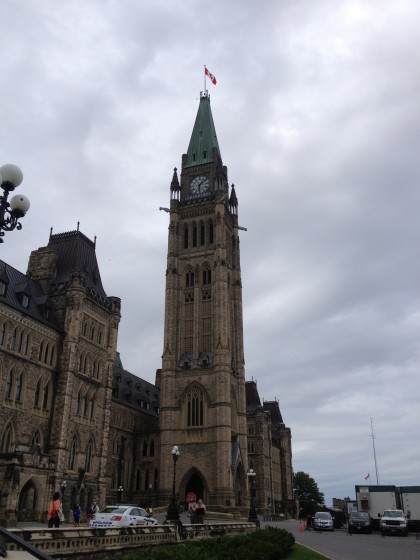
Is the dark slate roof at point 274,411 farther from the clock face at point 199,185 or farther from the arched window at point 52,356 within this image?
the arched window at point 52,356

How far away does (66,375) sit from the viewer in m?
44.8

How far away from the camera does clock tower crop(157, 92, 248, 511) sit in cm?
6334

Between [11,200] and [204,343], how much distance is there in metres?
56.5

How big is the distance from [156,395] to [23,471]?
5125 cm

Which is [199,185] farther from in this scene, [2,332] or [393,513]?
[393,513]

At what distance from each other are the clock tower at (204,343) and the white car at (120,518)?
3635 cm

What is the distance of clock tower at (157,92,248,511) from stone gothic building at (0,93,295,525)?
156 mm

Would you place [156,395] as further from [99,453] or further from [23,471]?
[23,471]

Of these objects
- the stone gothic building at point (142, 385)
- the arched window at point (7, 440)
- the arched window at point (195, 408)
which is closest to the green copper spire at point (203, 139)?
the stone gothic building at point (142, 385)

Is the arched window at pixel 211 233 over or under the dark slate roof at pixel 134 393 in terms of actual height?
over

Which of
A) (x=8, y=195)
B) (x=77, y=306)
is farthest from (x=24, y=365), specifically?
(x=8, y=195)

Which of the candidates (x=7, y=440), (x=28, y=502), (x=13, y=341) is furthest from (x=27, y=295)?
(x=28, y=502)

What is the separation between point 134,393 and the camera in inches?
3063

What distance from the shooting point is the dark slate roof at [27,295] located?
41.8m
